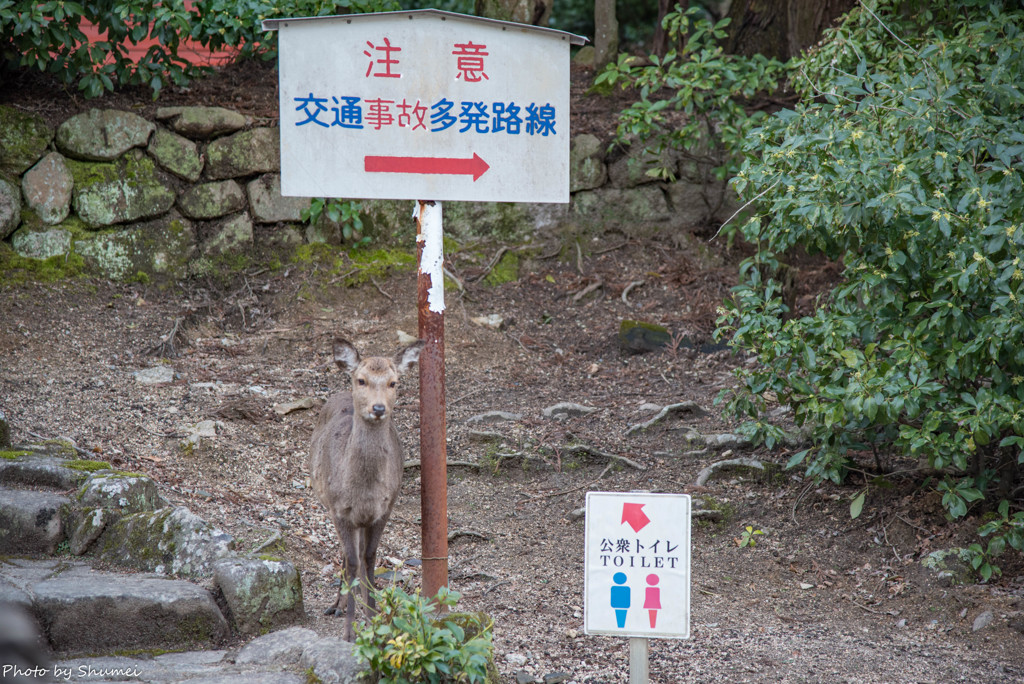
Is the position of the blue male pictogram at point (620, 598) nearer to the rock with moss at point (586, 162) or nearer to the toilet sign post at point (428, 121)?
the toilet sign post at point (428, 121)

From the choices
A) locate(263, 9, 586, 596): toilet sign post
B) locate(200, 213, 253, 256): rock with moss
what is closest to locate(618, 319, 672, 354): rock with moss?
locate(200, 213, 253, 256): rock with moss

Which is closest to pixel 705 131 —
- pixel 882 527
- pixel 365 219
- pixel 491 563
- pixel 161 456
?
pixel 365 219

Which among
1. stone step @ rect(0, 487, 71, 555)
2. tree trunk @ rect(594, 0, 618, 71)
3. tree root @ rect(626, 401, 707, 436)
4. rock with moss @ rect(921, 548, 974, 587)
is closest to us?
stone step @ rect(0, 487, 71, 555)

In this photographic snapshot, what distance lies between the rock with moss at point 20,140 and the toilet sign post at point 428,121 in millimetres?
5145

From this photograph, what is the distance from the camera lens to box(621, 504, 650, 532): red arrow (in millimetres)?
3111

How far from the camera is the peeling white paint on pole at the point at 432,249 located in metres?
3.76

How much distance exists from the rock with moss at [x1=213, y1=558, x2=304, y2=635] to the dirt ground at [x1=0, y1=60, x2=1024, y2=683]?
0.27m

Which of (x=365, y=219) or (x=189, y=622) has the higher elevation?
(x=365, y=219)

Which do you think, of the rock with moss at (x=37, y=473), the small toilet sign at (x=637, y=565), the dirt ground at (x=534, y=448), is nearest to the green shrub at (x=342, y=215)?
the dirt ground at (x=534, y=448)

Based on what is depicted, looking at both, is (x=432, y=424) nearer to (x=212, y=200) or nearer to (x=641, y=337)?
(x=641, y=337)

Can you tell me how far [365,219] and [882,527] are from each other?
17.4ft

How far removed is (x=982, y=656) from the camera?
444 centimetres

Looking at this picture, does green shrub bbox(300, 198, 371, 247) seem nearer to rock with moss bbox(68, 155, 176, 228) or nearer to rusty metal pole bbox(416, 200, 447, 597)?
rock with moss bbox(68, 155, 176, 228)

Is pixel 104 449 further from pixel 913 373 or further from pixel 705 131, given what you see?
pixel 705 131
